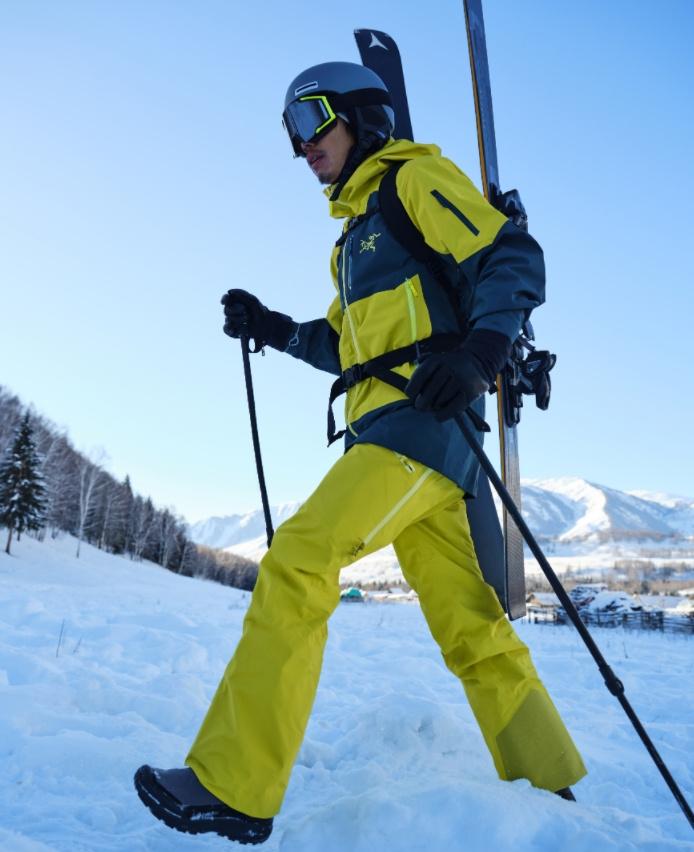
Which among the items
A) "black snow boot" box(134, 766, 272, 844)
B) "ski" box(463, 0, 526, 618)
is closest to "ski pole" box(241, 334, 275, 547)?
"black snow boot" box(134, 766, 272, 844)

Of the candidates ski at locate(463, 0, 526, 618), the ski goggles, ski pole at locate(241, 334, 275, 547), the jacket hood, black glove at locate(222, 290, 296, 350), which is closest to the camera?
the jacket hood

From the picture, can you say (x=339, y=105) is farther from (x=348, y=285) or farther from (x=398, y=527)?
(x=398, y=527)

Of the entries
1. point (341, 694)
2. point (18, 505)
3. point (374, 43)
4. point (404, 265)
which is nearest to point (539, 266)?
point (404, 265)

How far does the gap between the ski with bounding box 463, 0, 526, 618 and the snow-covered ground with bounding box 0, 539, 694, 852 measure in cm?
95

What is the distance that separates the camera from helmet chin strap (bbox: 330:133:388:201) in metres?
2.50

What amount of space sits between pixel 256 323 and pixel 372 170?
1.07 meters

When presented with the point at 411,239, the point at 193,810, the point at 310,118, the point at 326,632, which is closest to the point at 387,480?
the point at 326,632

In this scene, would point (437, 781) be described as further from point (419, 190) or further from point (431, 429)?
point (419, 190)

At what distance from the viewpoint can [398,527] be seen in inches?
75.8

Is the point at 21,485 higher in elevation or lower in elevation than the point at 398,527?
lower

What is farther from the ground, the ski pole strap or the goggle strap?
the goggle strap

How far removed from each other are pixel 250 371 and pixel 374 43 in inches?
107

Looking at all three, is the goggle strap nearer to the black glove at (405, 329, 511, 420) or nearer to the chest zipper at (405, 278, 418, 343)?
the chest zipper at (405, 278, 418, 343)

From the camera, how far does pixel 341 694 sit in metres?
4.04
